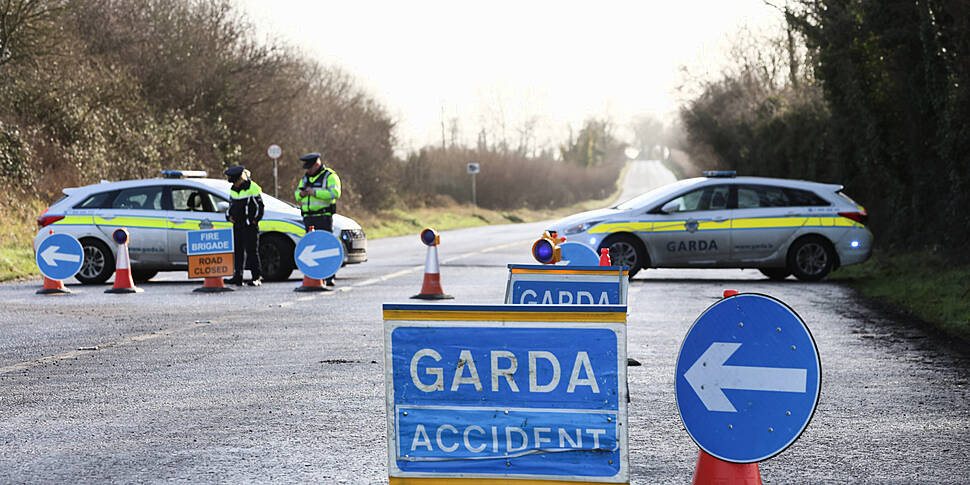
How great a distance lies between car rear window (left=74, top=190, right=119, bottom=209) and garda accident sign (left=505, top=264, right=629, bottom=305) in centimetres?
1140

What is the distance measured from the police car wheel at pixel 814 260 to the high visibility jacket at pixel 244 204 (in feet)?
25.6

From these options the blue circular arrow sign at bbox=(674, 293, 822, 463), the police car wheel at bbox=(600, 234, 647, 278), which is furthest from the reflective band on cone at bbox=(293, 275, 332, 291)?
the blue circular arrow sign at bbox=(674, 293, 822, 463)

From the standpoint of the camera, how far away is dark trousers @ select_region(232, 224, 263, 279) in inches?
647

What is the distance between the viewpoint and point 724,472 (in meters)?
4.24

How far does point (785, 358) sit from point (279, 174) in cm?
3418

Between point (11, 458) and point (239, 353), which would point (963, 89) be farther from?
point (11, 458)

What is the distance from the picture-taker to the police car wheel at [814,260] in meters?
17.4

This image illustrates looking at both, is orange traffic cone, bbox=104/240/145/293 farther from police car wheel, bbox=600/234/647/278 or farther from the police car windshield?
the police car windshield

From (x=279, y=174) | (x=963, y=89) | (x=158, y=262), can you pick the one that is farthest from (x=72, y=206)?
(x=279, y=174)

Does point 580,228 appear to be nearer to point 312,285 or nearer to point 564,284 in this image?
point 312,285

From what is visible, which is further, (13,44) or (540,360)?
(13,44)

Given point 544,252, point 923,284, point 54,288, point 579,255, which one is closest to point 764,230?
point 923,284

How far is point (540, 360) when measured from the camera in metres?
4.13

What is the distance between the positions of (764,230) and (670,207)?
4.63 feet
